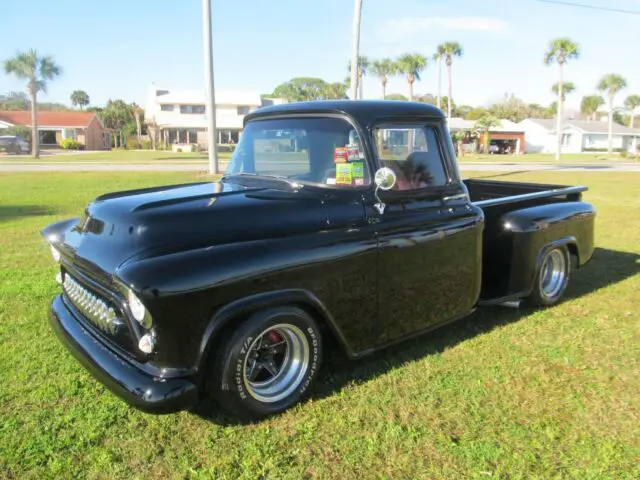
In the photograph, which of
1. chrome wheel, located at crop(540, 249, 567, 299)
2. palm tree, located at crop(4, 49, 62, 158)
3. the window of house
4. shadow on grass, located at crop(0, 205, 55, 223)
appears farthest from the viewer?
the window of house

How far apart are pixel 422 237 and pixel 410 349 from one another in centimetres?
96

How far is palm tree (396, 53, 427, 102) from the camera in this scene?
179 feet

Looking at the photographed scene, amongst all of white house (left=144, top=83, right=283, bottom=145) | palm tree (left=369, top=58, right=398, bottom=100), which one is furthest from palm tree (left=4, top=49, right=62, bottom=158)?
palm tree (left=369, top=58, right=398, bottom=100)

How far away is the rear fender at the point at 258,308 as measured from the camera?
2623 millimetres

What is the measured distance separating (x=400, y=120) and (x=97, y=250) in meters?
2.10

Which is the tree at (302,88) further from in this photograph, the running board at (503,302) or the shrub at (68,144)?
the running board at (503,302)

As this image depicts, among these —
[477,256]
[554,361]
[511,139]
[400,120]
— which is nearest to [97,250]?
[400,120]

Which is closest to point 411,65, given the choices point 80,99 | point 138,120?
point 138,120

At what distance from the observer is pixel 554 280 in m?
5.11

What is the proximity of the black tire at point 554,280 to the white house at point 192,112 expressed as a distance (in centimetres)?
5398

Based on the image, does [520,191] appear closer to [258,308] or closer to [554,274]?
[554,274]

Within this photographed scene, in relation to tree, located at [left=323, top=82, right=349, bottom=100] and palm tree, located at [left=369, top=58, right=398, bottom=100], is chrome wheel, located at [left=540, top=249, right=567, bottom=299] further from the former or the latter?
tree, located at [left=323, top=82, right=349, bottom=100]

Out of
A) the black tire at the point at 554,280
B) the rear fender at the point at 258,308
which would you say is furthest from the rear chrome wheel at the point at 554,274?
the rear fender at the point at 258,308

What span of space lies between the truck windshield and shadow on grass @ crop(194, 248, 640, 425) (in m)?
1.10
